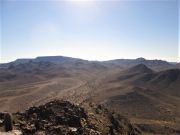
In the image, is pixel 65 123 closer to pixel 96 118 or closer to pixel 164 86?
pixel 96 118

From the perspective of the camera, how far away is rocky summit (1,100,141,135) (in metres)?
14.6

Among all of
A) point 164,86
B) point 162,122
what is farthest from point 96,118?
point 164,86

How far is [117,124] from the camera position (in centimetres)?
1766

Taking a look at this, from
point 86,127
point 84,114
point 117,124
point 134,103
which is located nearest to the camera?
point 86,127

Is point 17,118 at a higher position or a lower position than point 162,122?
higher

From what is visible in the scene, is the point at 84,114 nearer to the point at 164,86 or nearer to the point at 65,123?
the point at 65,123

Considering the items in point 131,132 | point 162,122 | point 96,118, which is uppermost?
point 96,118

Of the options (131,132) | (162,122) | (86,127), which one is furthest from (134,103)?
(86,127)

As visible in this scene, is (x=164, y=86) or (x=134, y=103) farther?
(x=164, y=86)

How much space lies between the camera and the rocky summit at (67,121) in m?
Result: 14.6

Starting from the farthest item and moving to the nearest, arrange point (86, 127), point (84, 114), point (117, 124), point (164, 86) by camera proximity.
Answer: point (164, 86) < point (117, 124) < point (84, 114) < point (86, 127)

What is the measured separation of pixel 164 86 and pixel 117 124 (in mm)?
48395

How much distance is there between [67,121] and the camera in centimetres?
1574

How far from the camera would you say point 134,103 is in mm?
45469
